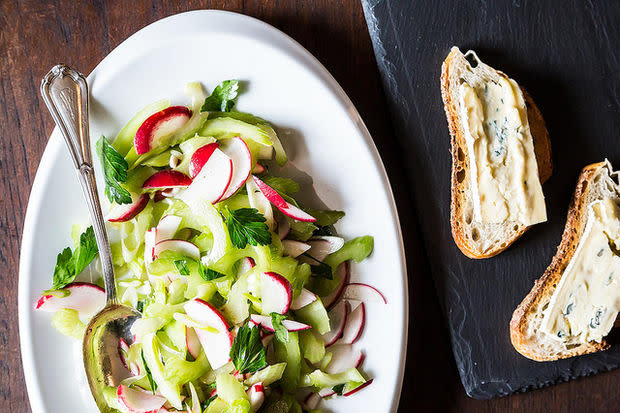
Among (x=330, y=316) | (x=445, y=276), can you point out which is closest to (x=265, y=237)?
(x=330, y=316)

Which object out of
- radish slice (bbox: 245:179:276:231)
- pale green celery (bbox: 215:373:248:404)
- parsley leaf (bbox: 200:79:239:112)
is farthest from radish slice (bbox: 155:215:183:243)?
pale green celery (bbox: 215:373:248:404)

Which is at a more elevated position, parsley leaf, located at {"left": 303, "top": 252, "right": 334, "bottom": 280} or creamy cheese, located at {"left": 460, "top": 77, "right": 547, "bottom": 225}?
creamy cheese, located at {"left": 460, "top": 77, "right": 547, "bottom": 225}

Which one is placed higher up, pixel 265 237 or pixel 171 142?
pixel 171 142

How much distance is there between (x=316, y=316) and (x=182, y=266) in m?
0.40

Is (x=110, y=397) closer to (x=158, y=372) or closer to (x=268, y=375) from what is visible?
(x=158, y=372)

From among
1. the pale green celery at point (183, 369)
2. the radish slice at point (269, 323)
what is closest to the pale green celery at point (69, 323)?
the pale green celery at point (183, 369)

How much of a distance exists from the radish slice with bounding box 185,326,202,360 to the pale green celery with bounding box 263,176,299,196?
1.53 ft

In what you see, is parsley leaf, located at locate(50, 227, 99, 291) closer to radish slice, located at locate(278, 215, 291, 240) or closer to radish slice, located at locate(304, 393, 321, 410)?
radish slice, located at locate(278, 215, 291, 240)

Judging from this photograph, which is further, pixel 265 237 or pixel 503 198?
pixel 503 198

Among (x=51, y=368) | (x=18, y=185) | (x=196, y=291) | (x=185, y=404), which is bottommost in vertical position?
(x=185, y=404)

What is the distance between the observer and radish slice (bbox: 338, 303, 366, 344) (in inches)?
67.4

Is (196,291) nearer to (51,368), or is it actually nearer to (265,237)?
(265,237)

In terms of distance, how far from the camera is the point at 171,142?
1.66 m

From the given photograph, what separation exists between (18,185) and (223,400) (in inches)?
36.8
